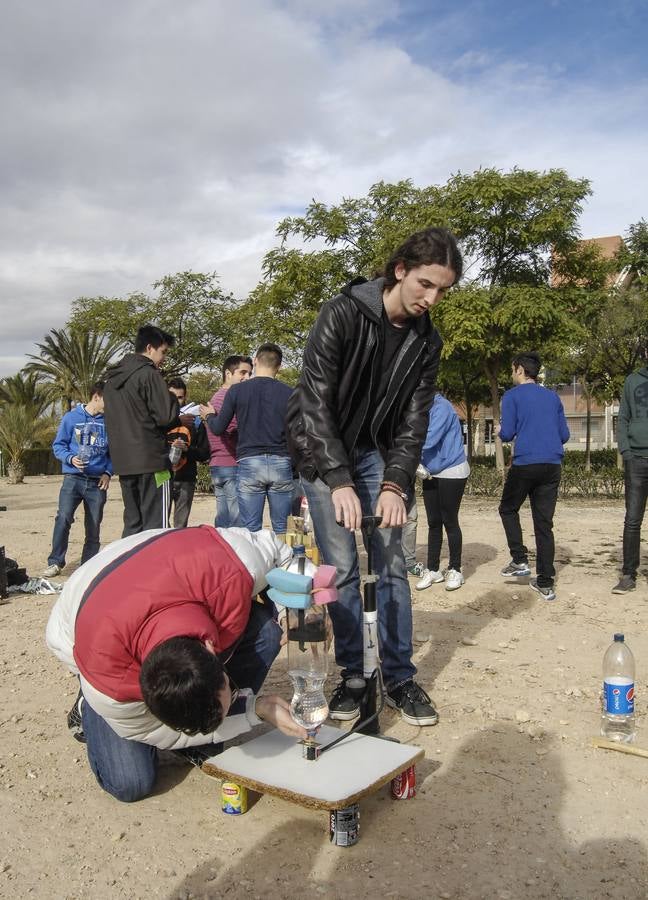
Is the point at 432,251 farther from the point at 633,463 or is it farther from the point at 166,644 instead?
the point at 633,463

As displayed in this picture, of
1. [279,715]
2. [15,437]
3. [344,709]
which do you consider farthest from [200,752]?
[15,437]

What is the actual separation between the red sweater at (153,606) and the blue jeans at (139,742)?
0.42m

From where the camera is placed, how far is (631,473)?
21.3 feet

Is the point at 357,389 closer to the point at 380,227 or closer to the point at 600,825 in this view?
the point at 600,825

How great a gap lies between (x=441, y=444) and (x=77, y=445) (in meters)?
3.40

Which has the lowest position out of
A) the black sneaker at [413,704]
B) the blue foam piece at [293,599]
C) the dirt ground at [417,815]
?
the dirt ground at [417,815]

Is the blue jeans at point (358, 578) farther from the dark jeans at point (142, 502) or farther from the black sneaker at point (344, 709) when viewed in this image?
the dark jeans at point (142, 502)

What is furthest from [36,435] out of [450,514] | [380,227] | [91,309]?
[450,514]

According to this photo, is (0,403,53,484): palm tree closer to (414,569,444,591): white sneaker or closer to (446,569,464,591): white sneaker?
(414,569,444,591): white sneaker

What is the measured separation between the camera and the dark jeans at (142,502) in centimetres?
603

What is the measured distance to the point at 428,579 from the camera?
6832mm

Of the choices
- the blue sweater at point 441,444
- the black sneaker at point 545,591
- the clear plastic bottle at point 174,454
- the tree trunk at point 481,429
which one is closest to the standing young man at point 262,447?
the clear plastic bottle at point 174,454

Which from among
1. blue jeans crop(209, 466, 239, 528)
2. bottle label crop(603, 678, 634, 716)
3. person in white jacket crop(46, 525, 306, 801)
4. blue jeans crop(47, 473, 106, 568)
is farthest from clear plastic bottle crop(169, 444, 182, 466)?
bottle label crop(603, 678, 634, 716)

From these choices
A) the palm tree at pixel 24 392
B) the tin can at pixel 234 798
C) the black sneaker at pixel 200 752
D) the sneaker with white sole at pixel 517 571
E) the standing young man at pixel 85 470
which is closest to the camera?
the tin can at pixel 234 798
